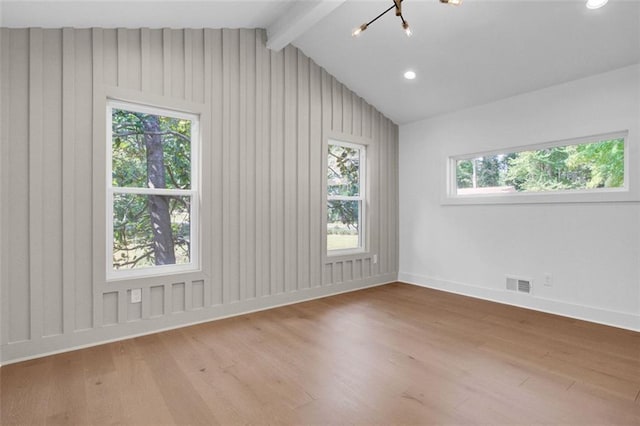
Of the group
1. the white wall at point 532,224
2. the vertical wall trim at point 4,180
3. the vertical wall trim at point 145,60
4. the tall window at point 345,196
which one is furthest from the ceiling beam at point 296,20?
the white wall at point 532,224

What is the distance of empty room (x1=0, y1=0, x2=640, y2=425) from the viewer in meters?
2.17

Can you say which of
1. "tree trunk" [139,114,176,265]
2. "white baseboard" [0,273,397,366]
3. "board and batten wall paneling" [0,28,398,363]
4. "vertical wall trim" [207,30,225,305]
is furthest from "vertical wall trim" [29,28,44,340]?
"vertical wall trim" [207,30,225,305]

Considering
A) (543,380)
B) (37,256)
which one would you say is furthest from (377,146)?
(37,256)

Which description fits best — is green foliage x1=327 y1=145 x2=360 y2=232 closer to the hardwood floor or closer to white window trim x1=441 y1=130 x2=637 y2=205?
white window trim x1=441 y1=130 x2=637 y2=205

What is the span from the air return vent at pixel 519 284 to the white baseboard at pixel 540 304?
0.19 ft

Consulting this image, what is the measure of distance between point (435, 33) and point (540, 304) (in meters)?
3.19

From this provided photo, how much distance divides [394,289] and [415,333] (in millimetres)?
1708

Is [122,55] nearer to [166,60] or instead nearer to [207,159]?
[166,60]

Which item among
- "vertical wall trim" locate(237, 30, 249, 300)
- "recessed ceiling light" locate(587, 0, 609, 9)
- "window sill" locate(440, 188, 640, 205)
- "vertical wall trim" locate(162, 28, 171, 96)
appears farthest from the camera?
"vertical wall trim" locate(237, 30, 249, 300)

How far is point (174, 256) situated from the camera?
330 cm

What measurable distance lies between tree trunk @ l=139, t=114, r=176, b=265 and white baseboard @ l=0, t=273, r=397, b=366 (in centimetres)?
58

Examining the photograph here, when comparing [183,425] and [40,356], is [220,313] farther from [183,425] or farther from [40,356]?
[183,425]

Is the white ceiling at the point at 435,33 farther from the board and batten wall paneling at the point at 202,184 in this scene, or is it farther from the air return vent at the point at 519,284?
the air return vent at the point at 519,284

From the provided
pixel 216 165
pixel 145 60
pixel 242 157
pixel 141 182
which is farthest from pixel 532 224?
pixel 145 60
